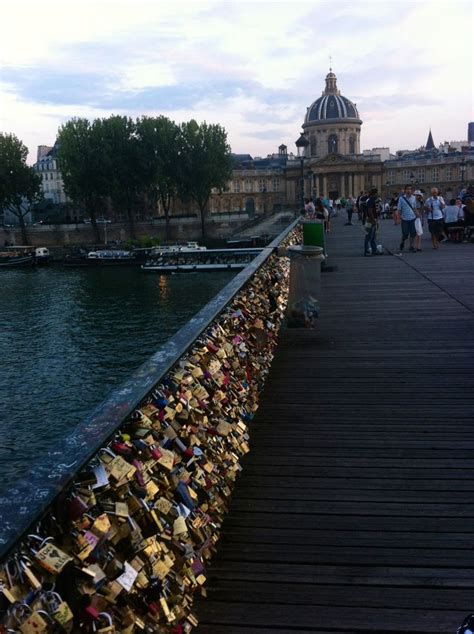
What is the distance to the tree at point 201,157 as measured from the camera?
265ft

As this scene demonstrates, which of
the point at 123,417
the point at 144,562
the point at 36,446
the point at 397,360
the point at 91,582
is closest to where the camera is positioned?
the point at 91,582

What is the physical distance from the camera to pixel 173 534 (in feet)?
9.61

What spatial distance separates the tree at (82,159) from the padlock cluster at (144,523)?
252 feet

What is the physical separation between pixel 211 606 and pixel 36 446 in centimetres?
1658

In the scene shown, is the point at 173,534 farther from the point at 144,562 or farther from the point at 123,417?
the point at 123,417

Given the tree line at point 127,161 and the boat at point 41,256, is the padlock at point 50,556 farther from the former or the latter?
the tree line at point 127,161

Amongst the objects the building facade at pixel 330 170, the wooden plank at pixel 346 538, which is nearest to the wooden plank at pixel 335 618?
the wooden plank at pixel 346 538

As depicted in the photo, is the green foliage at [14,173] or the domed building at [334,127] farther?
the domed building at [334,127]

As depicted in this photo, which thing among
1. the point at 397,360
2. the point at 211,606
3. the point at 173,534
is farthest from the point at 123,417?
the point at 397,360

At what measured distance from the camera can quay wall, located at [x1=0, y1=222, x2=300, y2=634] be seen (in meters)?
2.01

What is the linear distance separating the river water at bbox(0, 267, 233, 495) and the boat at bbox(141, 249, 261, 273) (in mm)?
1587

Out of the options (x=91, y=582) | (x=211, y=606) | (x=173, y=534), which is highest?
(x=91, y=582)

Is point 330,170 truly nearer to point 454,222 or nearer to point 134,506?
point 454,222

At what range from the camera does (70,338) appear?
1293 inches
